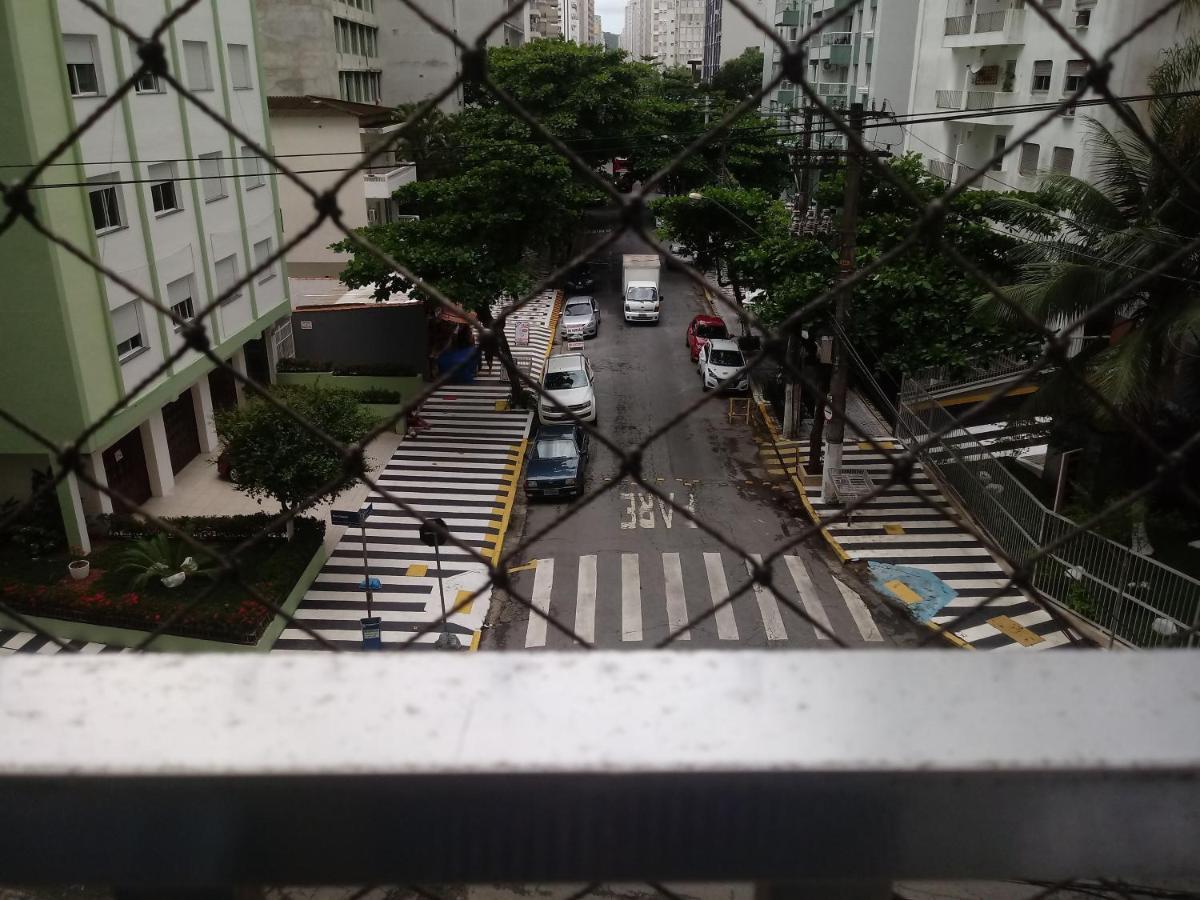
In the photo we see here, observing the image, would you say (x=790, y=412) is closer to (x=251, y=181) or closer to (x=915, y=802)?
(x=251, y=181)

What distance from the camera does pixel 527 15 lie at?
28.0m

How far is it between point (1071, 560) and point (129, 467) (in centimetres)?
664

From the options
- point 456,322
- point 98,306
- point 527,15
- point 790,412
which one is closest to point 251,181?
point 98,306

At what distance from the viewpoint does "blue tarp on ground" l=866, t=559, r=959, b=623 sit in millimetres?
6368

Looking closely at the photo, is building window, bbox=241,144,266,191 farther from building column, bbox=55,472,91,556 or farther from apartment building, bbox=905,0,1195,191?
apartment building, bbox=905,0,1195,191

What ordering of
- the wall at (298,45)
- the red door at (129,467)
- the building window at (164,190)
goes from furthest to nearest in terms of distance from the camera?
the wall at (298,45)
the red door at (129,467)
the building window at (164,190)

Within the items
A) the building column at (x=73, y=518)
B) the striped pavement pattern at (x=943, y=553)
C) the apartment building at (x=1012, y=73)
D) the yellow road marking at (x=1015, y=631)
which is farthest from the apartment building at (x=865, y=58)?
the building column at (x=73, y=518)

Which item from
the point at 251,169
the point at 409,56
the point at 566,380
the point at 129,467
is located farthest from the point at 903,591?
the point at 409,56

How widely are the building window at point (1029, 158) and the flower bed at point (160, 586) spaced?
7.37 metres

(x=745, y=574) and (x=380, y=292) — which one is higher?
(x=380, y=292)

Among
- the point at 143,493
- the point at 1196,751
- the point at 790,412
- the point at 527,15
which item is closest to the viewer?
the point at 1196,751

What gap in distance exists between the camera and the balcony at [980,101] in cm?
1005

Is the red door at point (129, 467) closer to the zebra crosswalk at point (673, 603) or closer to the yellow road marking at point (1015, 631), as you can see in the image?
the zebra crosswalk at point (673, 603)

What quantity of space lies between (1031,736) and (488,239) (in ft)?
27.4
